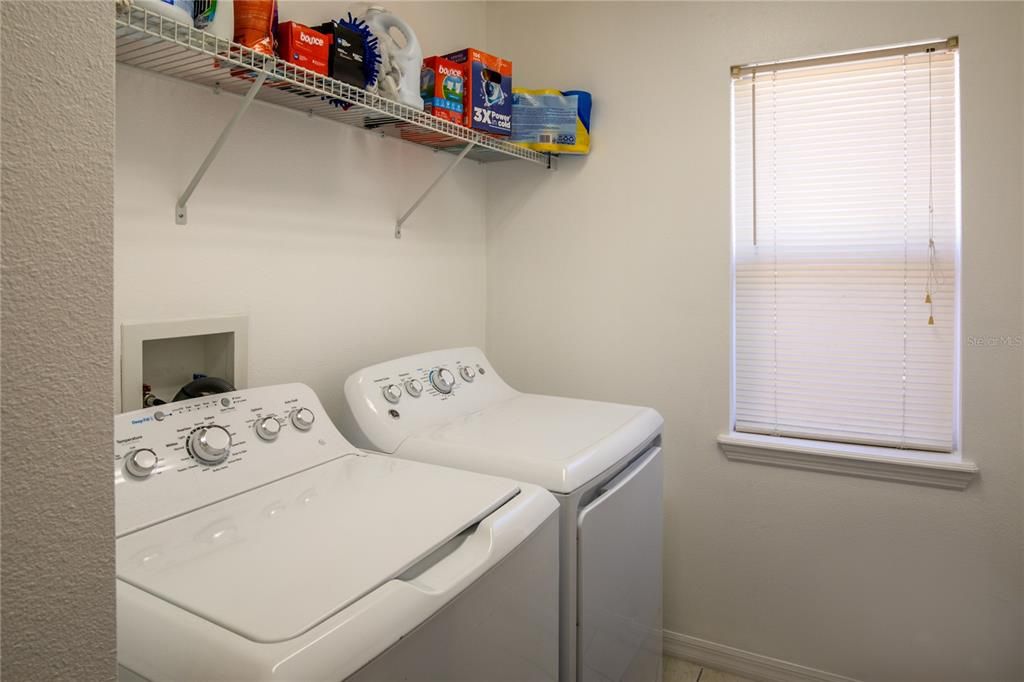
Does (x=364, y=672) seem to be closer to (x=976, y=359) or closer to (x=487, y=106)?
(x=487, y=106)

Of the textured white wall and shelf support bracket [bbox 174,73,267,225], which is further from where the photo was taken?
shelf support bracket [bbox 174,73,267,225]

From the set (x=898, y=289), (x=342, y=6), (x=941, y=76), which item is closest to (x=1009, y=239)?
(x=898, y=289)

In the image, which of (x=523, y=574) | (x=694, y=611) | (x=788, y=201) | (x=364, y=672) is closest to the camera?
(x=364, y=672)

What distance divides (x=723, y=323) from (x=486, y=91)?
103 cm

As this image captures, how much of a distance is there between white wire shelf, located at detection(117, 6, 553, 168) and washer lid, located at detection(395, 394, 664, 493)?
2.51 feet

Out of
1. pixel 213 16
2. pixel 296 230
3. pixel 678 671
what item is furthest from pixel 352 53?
pixel 678 671

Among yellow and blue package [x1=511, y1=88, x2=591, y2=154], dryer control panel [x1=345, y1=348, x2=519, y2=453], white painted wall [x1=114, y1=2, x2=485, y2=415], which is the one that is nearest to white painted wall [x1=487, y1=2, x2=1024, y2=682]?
yellow and blue package [x1=511, y1=88, x2=591, y2=154]

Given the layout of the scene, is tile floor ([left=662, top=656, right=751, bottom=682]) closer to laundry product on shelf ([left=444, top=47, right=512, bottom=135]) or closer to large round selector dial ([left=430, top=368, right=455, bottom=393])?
large round selector dial ([left=430, top=368, right=455, bottom=393])

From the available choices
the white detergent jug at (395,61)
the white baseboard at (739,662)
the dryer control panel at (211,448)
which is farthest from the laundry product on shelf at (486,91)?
the white baseboard at (739,662)

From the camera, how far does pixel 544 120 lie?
2137 mm

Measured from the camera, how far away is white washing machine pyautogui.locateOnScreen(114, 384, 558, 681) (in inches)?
29.4

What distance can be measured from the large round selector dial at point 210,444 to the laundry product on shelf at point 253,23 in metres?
0.72

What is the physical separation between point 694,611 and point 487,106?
1.78m

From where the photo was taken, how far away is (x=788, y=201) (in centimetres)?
208
